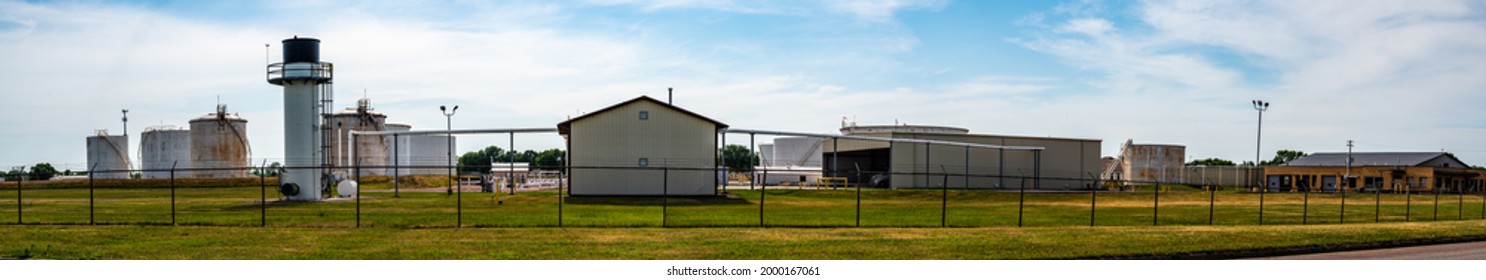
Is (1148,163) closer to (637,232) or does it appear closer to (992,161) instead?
(992,161)

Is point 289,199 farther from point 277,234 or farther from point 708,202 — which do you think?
point 277,234

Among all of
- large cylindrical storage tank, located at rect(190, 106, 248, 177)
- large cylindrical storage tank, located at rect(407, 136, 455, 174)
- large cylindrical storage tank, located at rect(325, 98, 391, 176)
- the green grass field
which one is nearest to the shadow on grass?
the green grass field

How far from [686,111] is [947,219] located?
63.3ft

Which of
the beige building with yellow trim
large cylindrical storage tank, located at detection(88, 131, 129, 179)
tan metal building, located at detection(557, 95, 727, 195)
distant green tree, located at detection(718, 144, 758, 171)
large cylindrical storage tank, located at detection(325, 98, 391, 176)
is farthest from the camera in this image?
distant green tree, located at detection(718, 144, 758, 171)

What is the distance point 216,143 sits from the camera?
7519 centimetres

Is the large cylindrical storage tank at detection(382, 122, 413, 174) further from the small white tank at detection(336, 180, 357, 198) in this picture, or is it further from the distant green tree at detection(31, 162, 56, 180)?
the small white tank at detection(336, 180, 357, 198)

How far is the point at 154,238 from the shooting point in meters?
21.8

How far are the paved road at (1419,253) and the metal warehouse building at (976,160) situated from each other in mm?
37432

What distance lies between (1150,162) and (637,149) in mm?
58640

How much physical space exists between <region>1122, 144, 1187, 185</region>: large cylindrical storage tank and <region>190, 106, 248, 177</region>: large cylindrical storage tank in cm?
7001

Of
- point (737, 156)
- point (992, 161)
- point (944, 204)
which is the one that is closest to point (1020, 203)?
point (944, 204)

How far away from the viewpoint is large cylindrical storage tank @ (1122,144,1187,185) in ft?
296

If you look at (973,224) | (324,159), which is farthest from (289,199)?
Answer: (973,224)

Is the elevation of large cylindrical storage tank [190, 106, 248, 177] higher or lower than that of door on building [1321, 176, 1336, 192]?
higher
